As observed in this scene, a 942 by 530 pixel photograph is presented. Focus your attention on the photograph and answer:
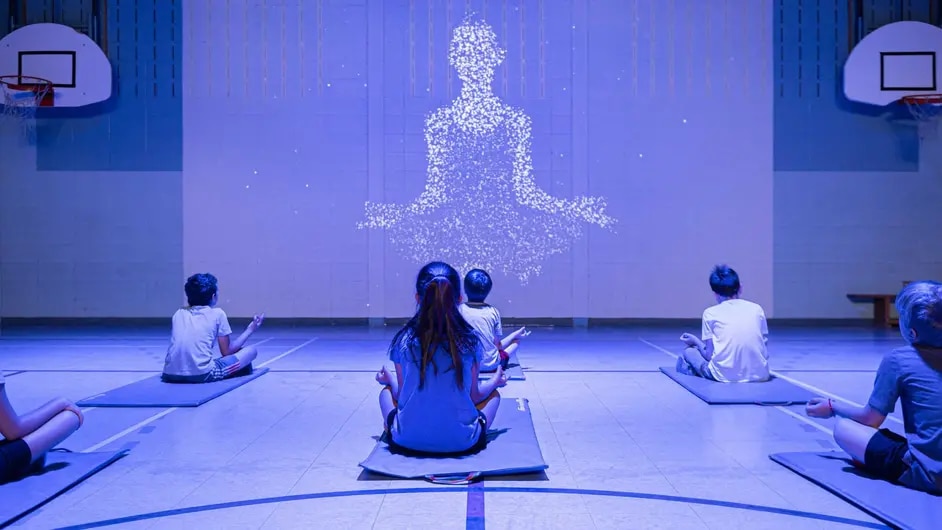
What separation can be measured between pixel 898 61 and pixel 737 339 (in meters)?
6.53

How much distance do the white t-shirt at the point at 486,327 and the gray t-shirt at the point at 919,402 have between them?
2.80m

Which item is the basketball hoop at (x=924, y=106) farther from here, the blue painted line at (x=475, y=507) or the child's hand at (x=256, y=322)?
the blue painted line at (x=475, y=507)

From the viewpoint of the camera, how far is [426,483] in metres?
3.13

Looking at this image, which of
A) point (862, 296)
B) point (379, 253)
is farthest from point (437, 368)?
point (862, 296)

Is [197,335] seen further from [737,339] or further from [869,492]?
[869,492]

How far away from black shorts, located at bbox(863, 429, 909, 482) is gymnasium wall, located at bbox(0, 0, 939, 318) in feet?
24.0

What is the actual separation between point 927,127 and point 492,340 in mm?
7871

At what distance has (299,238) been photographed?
10391 millimetres

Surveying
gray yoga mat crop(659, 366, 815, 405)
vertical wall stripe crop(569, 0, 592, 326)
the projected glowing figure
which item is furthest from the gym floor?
the projected glowing figure

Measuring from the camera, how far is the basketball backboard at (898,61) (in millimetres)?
9812

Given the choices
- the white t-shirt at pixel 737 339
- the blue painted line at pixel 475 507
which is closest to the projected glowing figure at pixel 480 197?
the white t-shirt at pixel 737 339

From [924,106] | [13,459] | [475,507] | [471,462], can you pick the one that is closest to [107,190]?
[13,459]

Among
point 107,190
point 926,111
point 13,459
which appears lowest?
point 13,459

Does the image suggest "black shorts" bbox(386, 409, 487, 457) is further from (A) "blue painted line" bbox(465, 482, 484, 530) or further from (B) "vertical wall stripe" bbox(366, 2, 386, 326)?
(B) "vertical wall stripe" bbox(366, 2, 386, 326)
